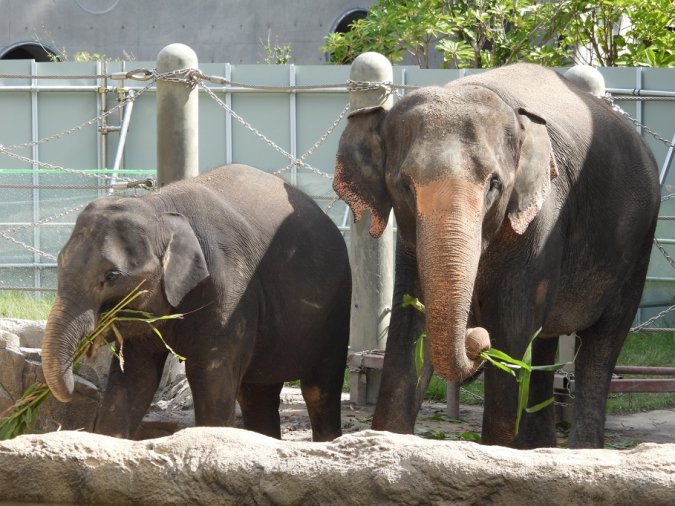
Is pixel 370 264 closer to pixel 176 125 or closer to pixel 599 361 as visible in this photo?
pixel 176 125

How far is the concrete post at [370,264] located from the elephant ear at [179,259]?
1852mm

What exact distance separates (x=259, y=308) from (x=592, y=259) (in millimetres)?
1575

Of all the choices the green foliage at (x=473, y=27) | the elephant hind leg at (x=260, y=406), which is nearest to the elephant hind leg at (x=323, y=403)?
the elephant hind leg at (x=260, y=406)

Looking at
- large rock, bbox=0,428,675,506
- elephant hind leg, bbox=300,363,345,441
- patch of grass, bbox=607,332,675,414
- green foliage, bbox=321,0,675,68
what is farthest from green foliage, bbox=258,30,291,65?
large rock, bbox=0,428,675,506

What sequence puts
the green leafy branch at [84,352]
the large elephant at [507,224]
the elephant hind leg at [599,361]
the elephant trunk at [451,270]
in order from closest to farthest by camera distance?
the elephant trunk at [451,270] < the large elephant at [507,224] < the green leafy branch at [84,352] < the elephant hind leg at [599,361]

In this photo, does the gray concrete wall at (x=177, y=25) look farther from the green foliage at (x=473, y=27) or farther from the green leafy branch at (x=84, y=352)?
the green leafy branch at (x=84, y=352)

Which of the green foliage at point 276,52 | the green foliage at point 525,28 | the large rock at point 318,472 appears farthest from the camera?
the green foliage at point 276,52

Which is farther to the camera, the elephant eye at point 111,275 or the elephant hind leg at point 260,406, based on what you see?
the elephant hind leg at point 260,406

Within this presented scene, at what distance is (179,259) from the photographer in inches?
194

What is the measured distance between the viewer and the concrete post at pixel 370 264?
668cm

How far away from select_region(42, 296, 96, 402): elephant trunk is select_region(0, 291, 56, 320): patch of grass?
3.32 meters

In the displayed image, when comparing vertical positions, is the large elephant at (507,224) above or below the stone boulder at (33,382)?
above

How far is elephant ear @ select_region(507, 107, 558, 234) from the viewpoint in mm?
4656

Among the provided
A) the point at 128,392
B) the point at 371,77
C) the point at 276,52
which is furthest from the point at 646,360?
the point at 276,52
